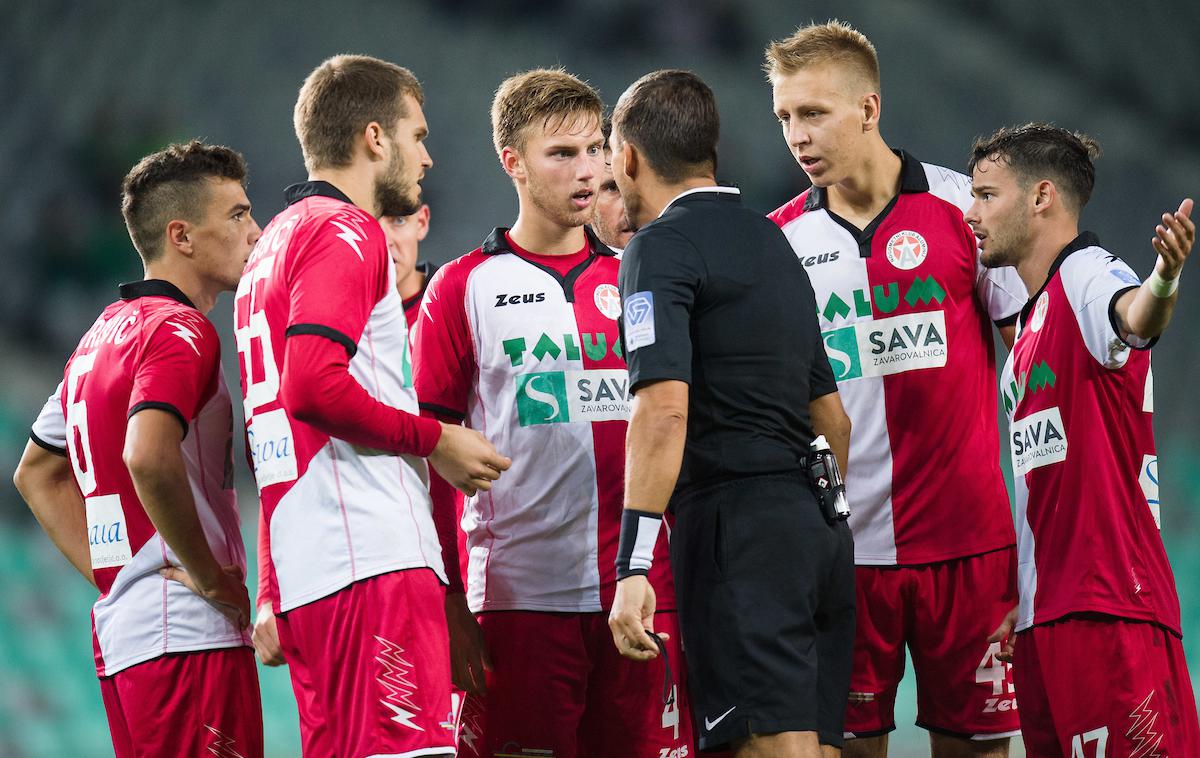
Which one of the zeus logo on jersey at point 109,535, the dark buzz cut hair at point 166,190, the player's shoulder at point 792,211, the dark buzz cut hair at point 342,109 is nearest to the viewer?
the dark buzz cut hair at point 342,109

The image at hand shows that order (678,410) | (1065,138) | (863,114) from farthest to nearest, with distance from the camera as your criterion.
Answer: (863,114)
(1065,138)
(678,410)

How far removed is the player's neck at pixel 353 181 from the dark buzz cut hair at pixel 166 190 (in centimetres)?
74

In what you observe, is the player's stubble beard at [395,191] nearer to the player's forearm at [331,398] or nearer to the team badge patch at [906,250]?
the player's forearm at [331,398]

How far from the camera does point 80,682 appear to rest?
8.46 metres

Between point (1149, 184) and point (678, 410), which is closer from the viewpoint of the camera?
point (678, 410)

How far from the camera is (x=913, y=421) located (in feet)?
13.5

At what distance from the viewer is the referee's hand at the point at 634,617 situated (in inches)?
115

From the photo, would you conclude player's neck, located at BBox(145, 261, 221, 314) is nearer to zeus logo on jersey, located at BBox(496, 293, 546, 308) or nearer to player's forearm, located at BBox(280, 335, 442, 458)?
zeus logo on jersey, located at BBox(496, 293, 546, 308)

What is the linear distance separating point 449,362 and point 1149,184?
8.01 m

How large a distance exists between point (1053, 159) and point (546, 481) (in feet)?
6.44

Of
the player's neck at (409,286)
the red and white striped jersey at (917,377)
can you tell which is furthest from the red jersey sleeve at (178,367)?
the red and white striped jersey at (917,377)

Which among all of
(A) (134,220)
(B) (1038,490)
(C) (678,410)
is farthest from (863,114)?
(A) (134,220)

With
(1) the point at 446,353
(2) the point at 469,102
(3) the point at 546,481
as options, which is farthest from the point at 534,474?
(2) the point at 469,102

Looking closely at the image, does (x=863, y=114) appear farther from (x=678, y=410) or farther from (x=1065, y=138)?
(x=678, y=410)
